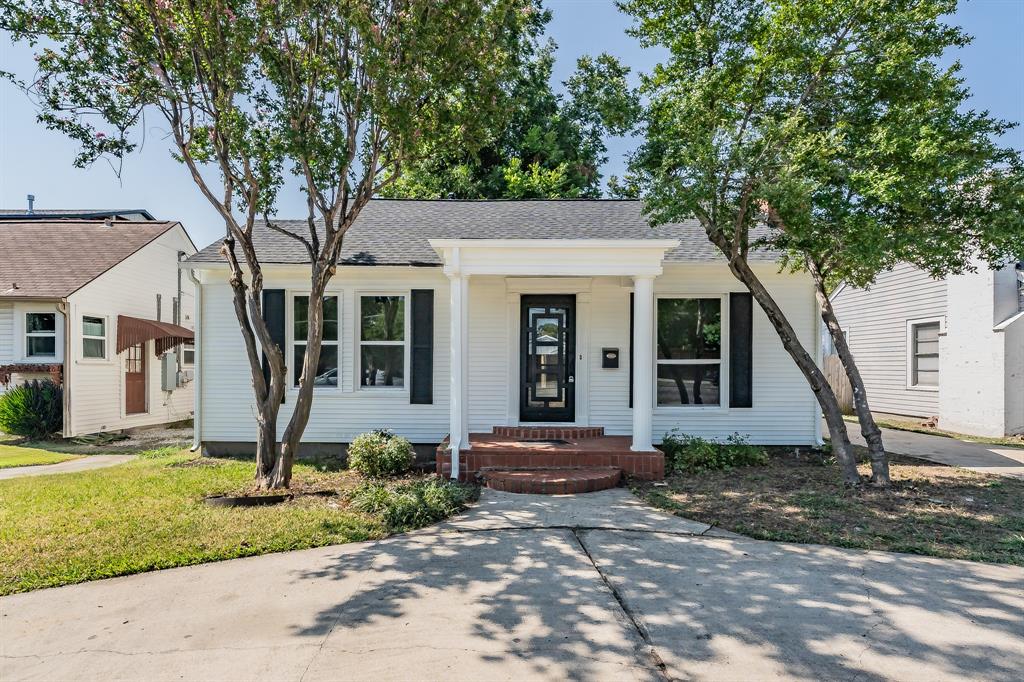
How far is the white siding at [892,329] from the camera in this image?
13.1 meters

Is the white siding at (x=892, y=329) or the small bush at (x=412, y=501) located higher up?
the white siding at (x=892, y=329)

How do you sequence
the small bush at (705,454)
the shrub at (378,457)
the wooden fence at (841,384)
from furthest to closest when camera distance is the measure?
the wooden fence at (841,384)
the small bush at (705,454)
the shrub at (378,457)

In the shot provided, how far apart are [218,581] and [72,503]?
3.38m

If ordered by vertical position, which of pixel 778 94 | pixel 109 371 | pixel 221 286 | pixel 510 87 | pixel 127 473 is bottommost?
pixel 127 473

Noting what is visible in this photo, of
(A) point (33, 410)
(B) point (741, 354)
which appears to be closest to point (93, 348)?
(A) point (33, 410)

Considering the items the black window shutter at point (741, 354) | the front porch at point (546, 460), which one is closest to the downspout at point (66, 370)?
the front porch at point (546, 460)

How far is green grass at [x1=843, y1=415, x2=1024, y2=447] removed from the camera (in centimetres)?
1056

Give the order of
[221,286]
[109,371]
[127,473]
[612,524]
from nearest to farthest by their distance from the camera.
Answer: [612,524] < [127,473] < [221,286] < [109,371]

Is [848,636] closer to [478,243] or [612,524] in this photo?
[612,524]

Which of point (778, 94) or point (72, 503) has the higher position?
point (778, 94)

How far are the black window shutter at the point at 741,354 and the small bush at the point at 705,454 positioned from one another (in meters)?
0.68

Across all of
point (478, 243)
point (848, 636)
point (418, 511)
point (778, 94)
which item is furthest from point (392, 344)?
point (848, 636)

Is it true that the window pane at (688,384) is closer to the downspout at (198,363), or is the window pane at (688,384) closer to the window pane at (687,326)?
the window pane at (687,326)

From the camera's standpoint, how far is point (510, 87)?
26.4 ft
